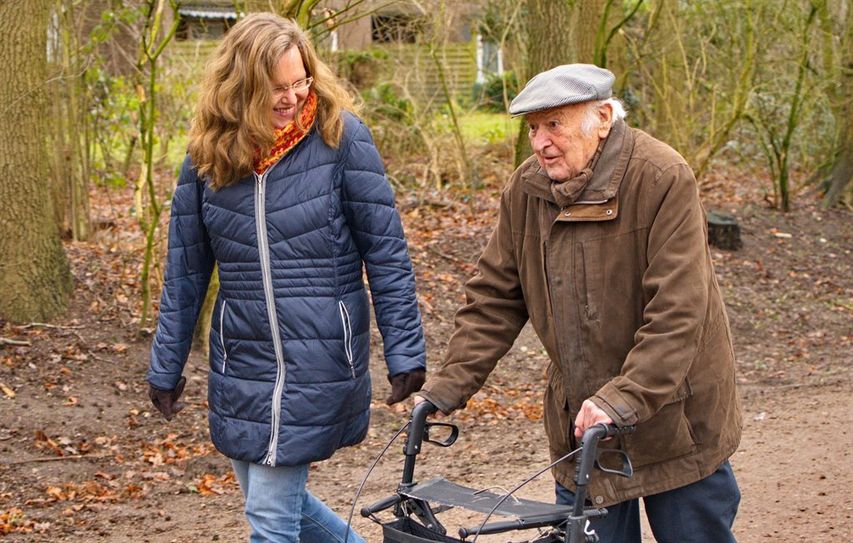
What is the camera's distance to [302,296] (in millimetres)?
3889

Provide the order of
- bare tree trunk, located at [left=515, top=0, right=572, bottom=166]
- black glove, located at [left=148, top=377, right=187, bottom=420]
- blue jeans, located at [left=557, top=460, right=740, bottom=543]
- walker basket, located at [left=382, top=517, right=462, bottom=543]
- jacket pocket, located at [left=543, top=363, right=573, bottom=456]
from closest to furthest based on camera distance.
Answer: walker basket, located at [left=382, top=517, right=462, bottom=543], blue jeans, located at [left=557, top=460, right=740, bottom=543], jacket pocket, located at [left=543, top=363, right=573, bottom=456], black glove, located at [left=148, top=377, right=187, bottom=420], bare tree trunk, located at [left=515, top=0, right=572, bottom=166]

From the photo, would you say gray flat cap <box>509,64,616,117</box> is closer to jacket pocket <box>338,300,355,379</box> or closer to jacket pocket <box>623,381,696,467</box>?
jacket pocket <box>623,381,696,467</box>

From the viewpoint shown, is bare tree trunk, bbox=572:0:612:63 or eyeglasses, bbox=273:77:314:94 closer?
eyeglasses, bbox=273:77:314:94

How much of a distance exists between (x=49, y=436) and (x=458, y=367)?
13.6 feet

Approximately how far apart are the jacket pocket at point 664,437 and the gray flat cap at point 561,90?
889 mm

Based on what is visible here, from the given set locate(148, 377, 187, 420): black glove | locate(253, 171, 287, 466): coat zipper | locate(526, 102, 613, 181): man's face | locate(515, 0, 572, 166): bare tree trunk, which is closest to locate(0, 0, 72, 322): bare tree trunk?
locate(515, 0, 572, 166): bare tree trunk

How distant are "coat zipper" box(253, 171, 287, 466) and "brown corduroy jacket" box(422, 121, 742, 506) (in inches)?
26.5

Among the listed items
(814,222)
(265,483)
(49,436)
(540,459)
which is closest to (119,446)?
(49,436)

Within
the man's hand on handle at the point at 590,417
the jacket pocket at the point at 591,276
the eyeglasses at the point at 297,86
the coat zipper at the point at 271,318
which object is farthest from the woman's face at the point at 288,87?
the man's hand on handle at the point at 590,417

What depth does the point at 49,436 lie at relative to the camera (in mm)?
6898

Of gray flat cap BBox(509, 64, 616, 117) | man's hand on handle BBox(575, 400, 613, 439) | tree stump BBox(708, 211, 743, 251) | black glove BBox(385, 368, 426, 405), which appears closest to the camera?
man's hand on handle BBox(575, 400, 613, 439)

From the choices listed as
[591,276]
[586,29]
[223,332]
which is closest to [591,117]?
[591,276]

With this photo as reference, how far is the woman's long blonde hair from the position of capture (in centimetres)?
386

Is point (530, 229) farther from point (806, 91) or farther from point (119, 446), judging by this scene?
point (806, 91)
